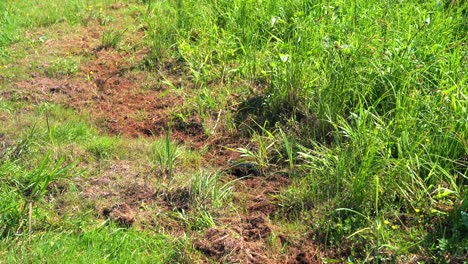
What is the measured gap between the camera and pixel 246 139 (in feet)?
15.4

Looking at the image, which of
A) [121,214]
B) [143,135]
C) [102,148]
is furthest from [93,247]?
[143,135]

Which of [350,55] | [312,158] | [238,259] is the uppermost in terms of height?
[350,55]

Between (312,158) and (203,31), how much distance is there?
8.28 ft

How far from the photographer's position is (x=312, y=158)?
13.1 feet

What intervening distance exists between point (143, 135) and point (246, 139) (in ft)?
2.78

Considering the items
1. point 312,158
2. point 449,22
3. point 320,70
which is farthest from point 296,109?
point 449,22

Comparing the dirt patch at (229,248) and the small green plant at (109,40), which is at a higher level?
the small green plant at (109,40)

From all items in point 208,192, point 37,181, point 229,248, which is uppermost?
point 37,181

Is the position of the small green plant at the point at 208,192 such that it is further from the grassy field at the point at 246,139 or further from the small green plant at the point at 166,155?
the small green plant at the point at 166,155

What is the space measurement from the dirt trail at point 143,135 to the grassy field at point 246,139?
12 mm

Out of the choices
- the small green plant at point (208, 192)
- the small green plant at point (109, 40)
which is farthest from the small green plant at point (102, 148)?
the small green plant at point (109, 40)

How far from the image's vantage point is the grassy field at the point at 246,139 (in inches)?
140

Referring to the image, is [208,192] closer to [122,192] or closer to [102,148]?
[122,192]

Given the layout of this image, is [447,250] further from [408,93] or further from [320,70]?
[320,70]
